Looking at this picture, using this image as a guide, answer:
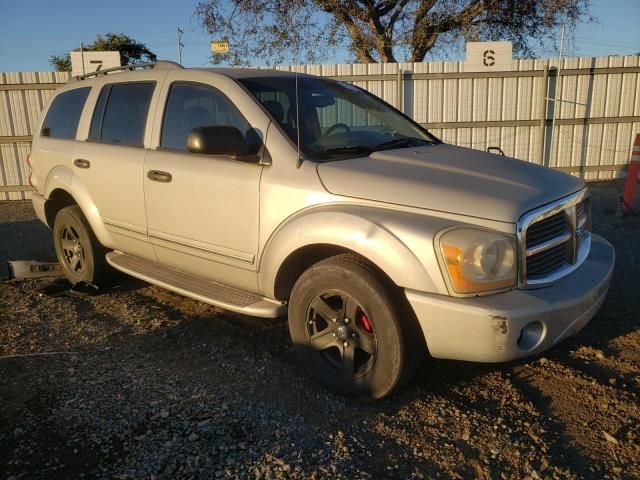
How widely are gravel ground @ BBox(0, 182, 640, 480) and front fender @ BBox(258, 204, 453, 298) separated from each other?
80cm

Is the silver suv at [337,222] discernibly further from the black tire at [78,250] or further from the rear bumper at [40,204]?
the rear bumper at [40,204]

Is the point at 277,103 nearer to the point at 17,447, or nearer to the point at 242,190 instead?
the point at 242,190

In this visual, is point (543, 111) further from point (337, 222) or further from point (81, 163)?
point (337, 222)

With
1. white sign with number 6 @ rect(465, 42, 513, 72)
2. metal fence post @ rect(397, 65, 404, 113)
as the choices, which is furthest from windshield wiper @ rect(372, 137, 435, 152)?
white sign with number 6 @ rect(465, 42, 513, 72)

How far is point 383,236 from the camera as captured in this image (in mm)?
2719

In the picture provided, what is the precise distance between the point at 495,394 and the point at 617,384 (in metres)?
0.74

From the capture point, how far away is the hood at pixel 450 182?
2723mm

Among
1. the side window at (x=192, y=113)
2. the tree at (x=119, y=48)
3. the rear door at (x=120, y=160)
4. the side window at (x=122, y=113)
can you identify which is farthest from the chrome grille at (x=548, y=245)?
the tree at (x=119, y=48)

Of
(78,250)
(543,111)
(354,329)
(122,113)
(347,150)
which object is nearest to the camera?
(354,329)

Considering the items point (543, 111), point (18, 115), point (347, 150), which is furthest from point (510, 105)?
point (18, 115)

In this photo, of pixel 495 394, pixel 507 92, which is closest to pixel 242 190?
pixel 495 394

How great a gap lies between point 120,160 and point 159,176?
1.90 feet

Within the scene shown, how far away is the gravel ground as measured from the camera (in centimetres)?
247

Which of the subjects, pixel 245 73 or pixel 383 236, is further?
pixel 245 73
